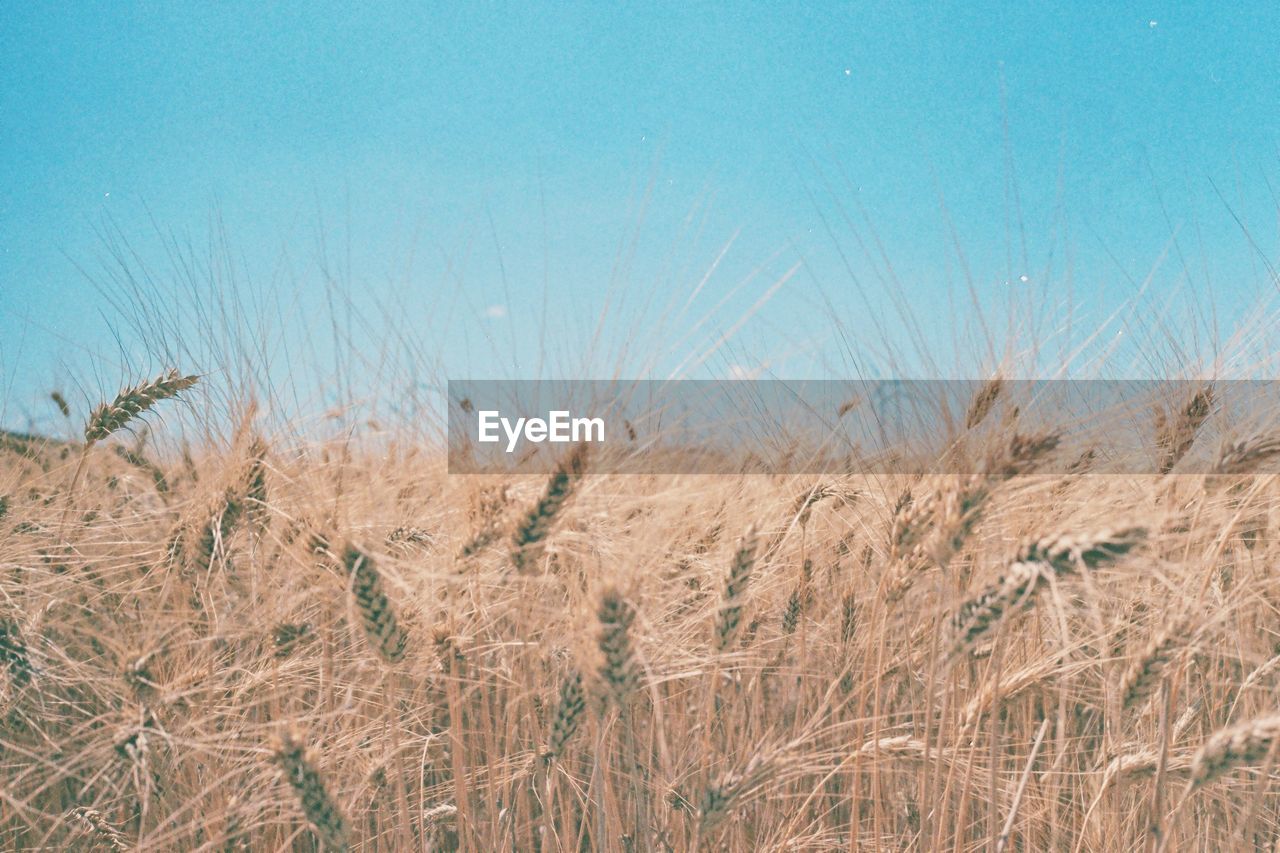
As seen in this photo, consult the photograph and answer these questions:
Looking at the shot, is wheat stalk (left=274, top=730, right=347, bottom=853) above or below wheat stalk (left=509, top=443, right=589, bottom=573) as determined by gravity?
below

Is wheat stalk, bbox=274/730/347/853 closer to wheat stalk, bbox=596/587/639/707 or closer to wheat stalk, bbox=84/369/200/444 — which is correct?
wheat stalk, bbox=596/587/639/707

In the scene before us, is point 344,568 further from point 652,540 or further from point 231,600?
point 231,600

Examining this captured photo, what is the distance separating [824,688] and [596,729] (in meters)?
1.23

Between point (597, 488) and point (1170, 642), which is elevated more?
point (597, 488)

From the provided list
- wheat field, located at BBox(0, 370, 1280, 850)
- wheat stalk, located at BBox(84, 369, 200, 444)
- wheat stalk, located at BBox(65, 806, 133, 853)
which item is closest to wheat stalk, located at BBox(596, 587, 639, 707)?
wheat field, located at BBox(0, 370, 1280, 850)

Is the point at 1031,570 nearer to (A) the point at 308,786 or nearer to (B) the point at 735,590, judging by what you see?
(B) the point at 735,590

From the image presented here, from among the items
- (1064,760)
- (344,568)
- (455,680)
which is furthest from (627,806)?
(1064,760)

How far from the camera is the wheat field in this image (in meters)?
1.51

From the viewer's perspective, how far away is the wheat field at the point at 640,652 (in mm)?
1510

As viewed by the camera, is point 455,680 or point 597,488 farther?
point 597,488

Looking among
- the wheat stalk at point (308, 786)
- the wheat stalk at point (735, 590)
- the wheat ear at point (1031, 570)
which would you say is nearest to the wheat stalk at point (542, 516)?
the wheat stalk at point (735, 590)

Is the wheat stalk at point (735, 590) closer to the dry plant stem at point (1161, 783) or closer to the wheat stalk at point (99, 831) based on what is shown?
the dry plant stem at point (1161, 783)

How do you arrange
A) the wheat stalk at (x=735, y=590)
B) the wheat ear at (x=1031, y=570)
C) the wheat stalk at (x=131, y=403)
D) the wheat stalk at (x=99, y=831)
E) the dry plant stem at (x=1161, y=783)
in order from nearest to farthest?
the wheat ear at (x=1031, y=570), the dry plant stem at (x=1161, y=783), the wheat stalk at (x=735, y=590), the wheat stalk at (x=99, y=831), the wheat stalk at (x=131, y=403)

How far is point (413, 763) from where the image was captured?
2375mm
